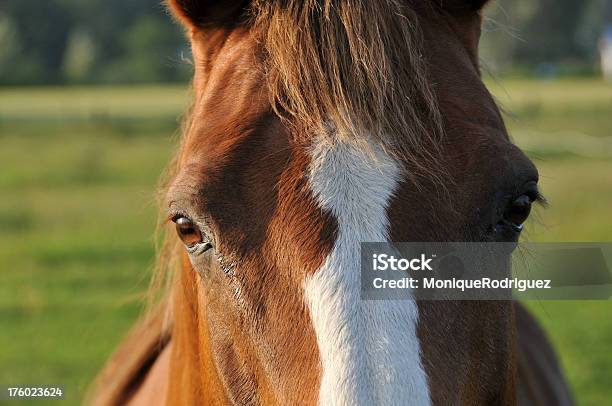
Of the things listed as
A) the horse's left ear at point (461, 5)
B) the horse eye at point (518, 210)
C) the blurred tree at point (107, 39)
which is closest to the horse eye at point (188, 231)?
the horse eye at point (518, 210)

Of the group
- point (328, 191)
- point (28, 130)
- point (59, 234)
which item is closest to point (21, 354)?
point (59, 234)

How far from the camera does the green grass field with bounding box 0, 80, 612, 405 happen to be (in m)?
7.06

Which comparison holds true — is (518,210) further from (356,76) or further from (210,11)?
(210,11)

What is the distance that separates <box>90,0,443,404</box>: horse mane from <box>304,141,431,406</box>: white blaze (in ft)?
0.19

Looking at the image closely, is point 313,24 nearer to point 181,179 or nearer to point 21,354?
point 181,179

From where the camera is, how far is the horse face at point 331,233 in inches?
62.4

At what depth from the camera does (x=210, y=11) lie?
219 centimetres

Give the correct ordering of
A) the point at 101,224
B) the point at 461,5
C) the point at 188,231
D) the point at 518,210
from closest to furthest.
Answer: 1. the point at 518,210
2. the point at 188,231
3. the point at 461,5
4. the point at 101,224

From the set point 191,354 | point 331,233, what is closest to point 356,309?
point 331,233

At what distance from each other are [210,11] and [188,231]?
24.9 inches

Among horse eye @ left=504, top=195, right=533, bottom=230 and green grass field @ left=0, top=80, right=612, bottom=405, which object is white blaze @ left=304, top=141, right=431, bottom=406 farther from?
green grass field @ left=0, top=80, right=612, bottom=405

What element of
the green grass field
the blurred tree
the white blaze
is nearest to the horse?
the white blaze

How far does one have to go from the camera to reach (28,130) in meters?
24.1

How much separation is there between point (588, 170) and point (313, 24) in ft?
56.6
